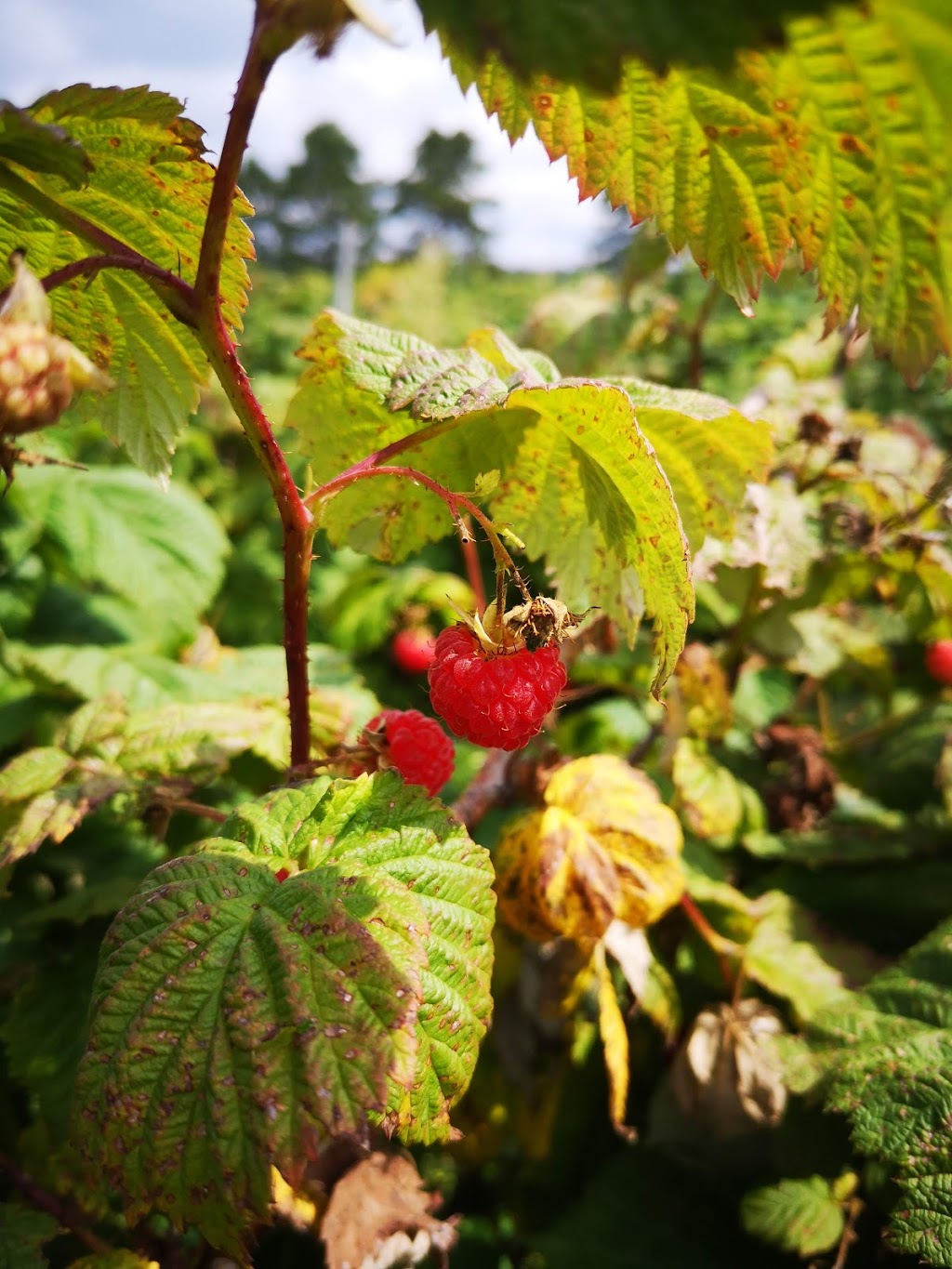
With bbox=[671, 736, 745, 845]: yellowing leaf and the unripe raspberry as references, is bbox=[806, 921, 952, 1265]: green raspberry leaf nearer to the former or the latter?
bbox=[671, 736, 745, 845]: yellowing leaf

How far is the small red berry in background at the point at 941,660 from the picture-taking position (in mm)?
1824

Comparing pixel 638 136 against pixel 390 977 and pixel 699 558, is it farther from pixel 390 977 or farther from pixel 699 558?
pixel 390 977

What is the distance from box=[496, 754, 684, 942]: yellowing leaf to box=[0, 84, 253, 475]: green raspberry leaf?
575mm

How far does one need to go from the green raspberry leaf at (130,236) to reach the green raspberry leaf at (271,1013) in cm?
43

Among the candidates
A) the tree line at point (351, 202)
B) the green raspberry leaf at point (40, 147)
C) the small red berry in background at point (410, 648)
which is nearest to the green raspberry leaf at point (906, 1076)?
the green raspberry leaf at point (40, 147)

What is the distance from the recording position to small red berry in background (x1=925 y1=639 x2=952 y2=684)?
5.98 feet

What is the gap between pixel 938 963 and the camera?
1.09 m

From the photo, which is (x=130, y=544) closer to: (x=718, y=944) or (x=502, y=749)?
(x=502, y=749)

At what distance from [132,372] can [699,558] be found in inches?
26.7

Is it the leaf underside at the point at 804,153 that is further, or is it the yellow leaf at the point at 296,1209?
the yellow leaf at the point at 296,1209

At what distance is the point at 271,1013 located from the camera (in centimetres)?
62

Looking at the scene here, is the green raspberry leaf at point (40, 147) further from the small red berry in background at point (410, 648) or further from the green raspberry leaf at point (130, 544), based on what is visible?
the small red berry in background at point (410, 648)

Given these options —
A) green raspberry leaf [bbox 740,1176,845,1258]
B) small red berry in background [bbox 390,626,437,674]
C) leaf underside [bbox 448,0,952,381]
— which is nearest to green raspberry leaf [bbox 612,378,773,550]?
leaf underside [bbox 448,0,952,381]

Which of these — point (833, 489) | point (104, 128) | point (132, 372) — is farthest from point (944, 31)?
point (833, 489)
